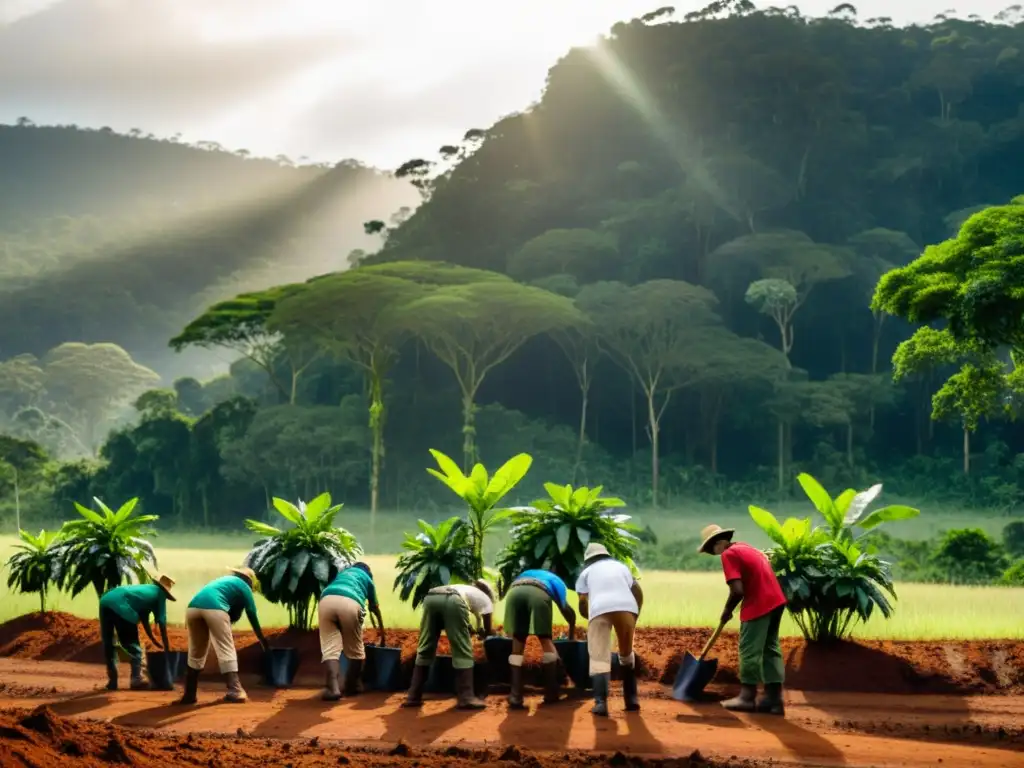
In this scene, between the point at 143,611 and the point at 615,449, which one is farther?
the point at 615,449

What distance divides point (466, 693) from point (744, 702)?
2.16 metres

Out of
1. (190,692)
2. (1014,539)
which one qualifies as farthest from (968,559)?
(190,692)

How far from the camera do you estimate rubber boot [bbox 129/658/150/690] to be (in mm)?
11234

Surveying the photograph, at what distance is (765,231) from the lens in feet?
181

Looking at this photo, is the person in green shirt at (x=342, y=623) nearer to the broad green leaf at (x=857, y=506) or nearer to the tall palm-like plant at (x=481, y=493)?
the tall palm-like plant at (x=481, y=493)

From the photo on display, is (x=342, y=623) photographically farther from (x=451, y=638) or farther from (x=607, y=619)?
(x=607, y=619)

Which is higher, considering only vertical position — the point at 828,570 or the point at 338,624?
the point at 828,570

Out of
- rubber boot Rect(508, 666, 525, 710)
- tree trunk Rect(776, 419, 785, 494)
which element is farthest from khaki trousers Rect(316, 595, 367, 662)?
tree trunk Rect(776, 419, 785, 494)

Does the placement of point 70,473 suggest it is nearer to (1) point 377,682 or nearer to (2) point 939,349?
(2) point 939,349

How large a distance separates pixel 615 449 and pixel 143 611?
43095 mm

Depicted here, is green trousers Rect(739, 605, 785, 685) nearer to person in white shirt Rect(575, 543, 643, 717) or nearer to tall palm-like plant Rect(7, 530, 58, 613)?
person in white shirt Rect(575, 543, 643, 717)

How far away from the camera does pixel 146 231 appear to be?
119 m

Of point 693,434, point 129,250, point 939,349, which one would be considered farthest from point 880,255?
point 129,250

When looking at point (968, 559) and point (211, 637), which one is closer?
point (211, 637)
